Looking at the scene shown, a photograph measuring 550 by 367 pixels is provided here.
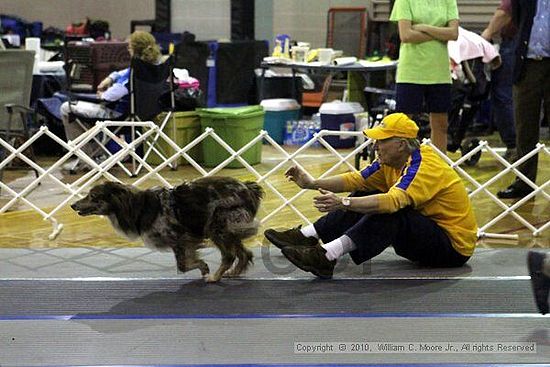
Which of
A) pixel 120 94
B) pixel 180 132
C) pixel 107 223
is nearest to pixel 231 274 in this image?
pixel 107 223

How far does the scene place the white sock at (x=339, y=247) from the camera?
3643 millimetres

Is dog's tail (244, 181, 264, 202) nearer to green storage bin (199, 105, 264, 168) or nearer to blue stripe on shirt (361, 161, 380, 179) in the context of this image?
blue stripe on shirt (361, 161, 380, 179)

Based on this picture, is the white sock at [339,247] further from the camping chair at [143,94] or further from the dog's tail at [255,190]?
the camping chair at [143,94]

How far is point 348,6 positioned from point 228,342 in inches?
356

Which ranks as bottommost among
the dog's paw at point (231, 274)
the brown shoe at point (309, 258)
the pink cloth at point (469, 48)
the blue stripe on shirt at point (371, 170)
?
the dog's paw at point (231, 274)

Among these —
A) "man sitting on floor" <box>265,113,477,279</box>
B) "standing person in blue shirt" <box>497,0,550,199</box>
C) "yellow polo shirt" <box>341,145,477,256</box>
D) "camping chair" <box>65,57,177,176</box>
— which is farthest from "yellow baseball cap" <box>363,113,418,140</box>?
"camping chair" <box>65,57,177,176</box>

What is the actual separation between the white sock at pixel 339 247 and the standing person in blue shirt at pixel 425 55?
5.13ft

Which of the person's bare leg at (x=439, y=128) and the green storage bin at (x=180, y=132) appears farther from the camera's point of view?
the green storage bin at (x=180, y=132)

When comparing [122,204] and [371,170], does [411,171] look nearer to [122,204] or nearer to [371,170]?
[371,170]

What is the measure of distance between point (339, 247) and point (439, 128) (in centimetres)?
168

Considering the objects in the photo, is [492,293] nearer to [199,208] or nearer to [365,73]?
[199,208]

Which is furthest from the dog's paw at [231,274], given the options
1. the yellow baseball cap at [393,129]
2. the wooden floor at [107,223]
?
the yellow baseball cap at [393,129]

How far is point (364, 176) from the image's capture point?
3920mm

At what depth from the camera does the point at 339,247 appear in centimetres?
366
